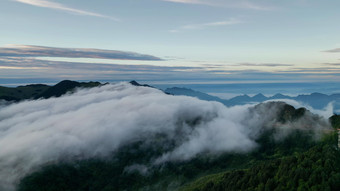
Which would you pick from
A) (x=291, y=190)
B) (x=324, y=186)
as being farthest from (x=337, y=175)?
(x=291, y=190)

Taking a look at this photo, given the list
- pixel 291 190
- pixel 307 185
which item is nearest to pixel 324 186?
pixel 307 185

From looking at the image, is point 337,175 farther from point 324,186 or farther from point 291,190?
point 291,190

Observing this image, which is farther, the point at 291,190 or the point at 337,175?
the point at 291,190

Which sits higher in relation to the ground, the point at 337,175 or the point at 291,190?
the point at 337,175

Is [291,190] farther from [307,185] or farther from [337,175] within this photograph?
[337,175]

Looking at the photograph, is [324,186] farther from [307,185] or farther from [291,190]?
[291,190]

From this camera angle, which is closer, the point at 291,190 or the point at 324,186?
the point at 324,186
